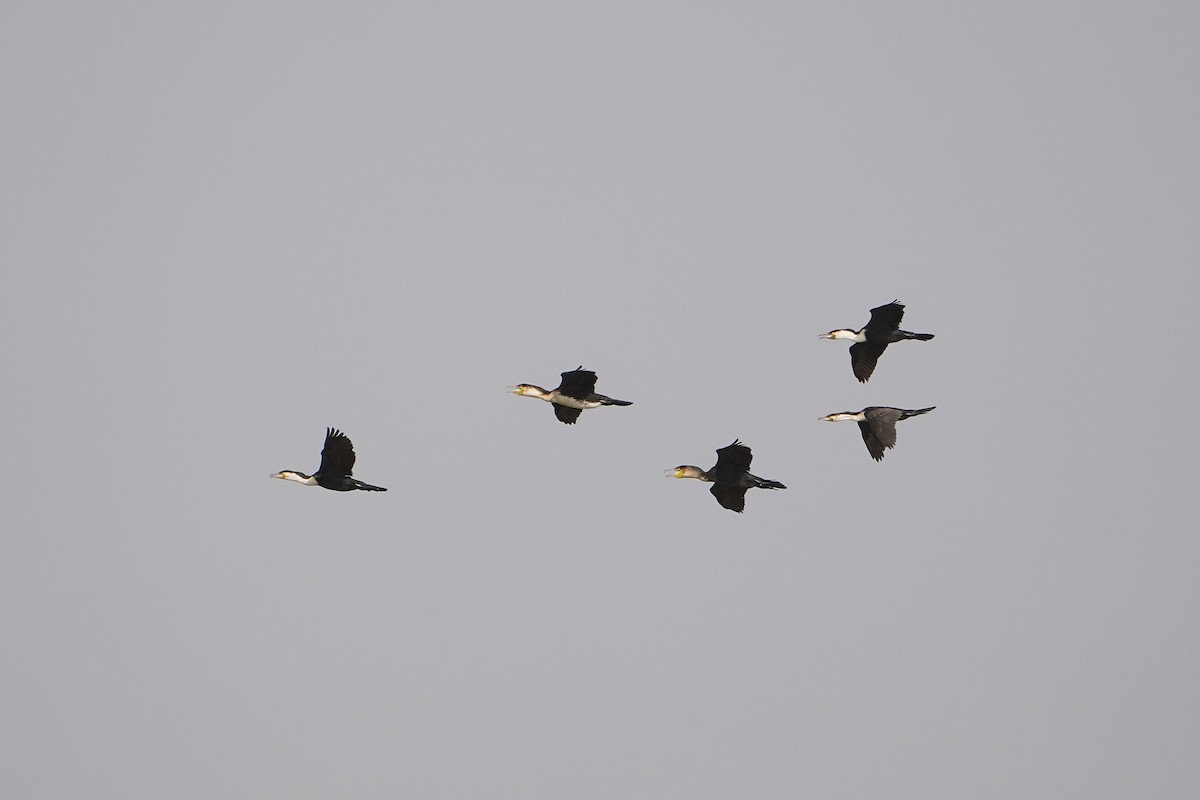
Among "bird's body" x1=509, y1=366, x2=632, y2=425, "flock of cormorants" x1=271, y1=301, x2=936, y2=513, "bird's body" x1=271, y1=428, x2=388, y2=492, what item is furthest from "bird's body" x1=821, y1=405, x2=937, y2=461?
"bird's body" x1=271, y1=428, x2=388, y2=492

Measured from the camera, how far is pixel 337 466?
39.6 metres

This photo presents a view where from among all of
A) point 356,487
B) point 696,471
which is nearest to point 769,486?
point 696,471

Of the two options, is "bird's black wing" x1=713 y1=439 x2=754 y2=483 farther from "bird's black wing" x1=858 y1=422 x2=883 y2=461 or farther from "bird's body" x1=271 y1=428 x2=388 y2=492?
"bird's body" x1=271 y1=428 x2=388 y2=492

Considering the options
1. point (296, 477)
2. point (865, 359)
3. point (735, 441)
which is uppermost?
point (865, 359)

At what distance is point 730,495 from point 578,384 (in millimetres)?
4584

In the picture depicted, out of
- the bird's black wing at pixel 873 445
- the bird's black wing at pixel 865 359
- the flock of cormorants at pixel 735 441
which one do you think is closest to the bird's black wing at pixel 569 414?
the flock of cormorants at pixel 735 441

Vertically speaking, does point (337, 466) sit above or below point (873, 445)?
below

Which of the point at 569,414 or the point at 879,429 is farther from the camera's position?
the point at 879,429

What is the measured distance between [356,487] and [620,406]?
6.74m

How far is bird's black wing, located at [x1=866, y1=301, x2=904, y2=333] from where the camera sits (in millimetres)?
40281

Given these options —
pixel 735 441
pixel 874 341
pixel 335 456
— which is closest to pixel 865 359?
pixel 874 341

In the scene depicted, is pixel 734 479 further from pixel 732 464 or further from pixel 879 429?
pixel 879 429

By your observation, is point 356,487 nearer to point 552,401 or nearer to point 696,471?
point 552,401

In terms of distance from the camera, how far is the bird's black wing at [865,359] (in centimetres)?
4100
